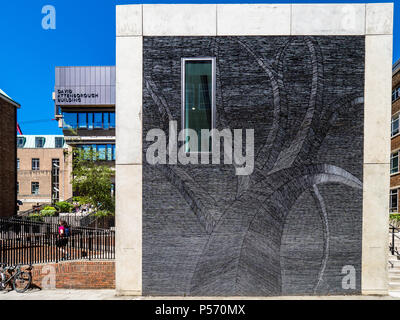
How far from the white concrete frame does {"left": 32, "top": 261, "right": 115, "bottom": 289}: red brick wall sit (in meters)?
1.06

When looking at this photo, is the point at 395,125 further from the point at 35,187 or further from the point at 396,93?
the point at 35,187

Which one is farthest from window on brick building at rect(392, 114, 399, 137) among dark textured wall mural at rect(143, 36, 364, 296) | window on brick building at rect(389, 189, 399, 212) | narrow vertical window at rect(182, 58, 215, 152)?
narrow vertical window at rect(182, 58, 215, 152)

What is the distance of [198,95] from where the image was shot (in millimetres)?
7590

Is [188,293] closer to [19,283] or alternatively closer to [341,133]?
[19,283]

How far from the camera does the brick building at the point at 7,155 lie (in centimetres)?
2075

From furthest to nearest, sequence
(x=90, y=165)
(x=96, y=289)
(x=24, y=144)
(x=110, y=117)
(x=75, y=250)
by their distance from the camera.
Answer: (x=24, y=144)
(x=110, y=117)
(x=90, y=165)
(x=75, y=250)
(x=96, y=289)

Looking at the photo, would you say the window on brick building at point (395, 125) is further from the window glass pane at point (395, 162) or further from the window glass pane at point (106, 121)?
the window glass pane at point (106, 121)

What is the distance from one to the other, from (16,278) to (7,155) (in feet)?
57.3

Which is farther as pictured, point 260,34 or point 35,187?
point 35,187

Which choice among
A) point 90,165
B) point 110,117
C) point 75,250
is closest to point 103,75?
point 110,117

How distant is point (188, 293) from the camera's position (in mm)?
7297

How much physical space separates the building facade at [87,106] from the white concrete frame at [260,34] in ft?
81.1
